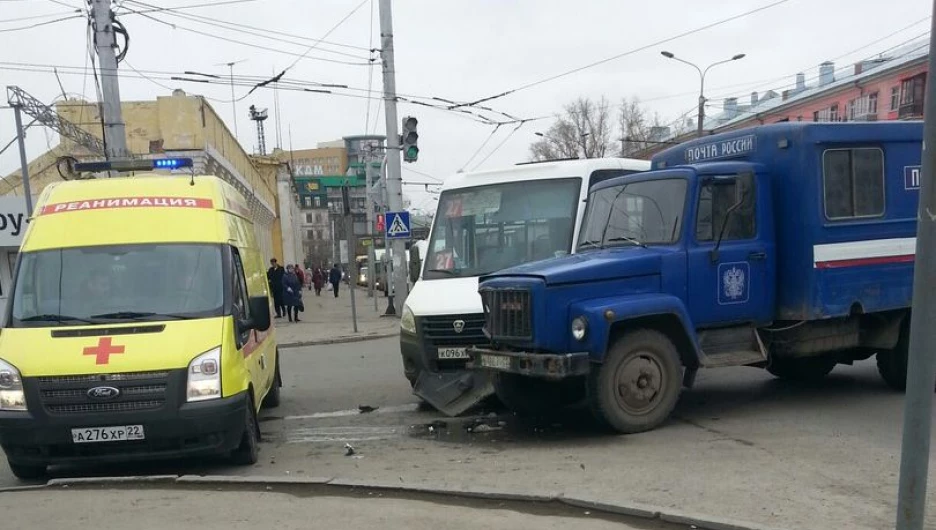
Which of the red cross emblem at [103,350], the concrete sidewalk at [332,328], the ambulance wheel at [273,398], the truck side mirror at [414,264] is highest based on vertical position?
the truck side mirror at [414,264]

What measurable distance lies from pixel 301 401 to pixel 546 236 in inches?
162

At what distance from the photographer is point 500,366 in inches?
287

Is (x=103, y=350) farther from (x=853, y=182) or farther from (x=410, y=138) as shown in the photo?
(x=410, y=138)

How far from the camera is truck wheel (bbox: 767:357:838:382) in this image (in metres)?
9.77

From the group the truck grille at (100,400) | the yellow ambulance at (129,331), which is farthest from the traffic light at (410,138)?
the truck grille at (100,400)

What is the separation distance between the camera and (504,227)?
9352mm

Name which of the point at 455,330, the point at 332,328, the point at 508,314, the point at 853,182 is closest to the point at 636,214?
the point at 508,314

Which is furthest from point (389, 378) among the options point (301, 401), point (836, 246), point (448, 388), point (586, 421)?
point (836, 246)

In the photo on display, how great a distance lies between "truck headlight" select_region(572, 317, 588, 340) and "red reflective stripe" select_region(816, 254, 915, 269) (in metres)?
2.88

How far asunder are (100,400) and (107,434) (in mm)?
286

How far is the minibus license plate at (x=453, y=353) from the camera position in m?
8.34

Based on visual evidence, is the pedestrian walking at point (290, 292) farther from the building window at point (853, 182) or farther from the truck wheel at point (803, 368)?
the building window at point (853, 182)

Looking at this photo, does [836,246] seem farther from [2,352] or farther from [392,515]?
[2,352]

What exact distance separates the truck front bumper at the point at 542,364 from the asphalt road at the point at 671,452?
737mm
